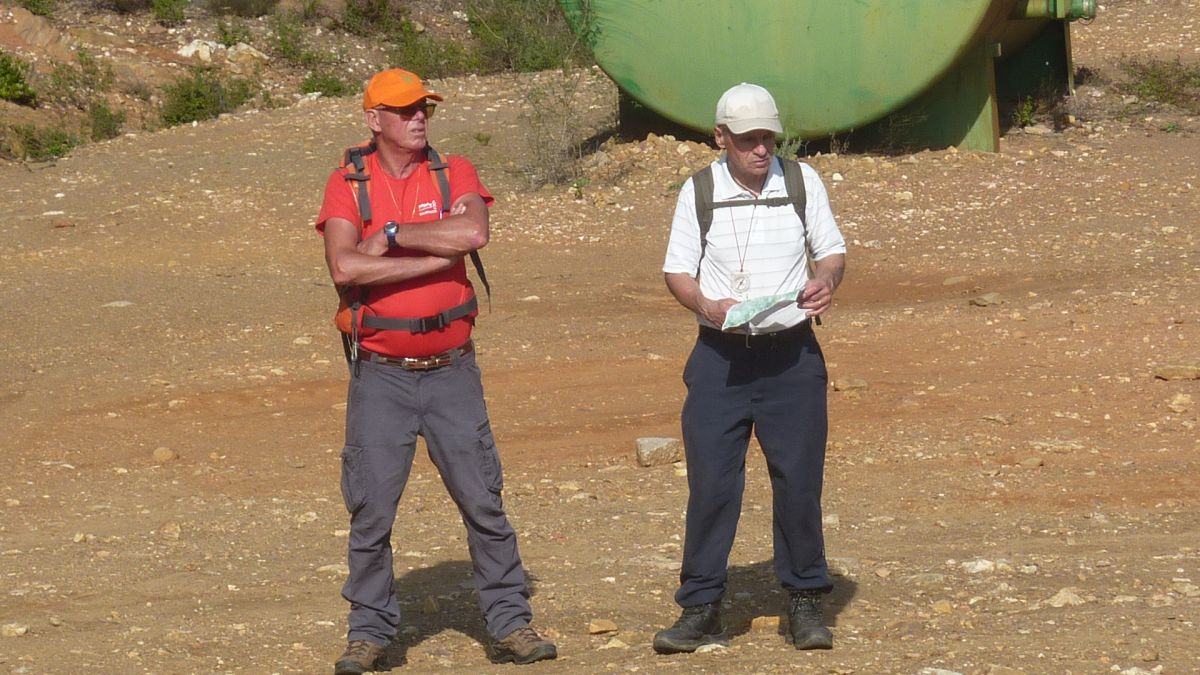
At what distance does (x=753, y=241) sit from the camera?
4.20 meters

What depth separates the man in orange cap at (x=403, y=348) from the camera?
4.23 meters

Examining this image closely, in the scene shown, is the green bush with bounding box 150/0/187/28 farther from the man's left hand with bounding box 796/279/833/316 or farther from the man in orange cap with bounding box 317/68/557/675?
the man's left hand with bounding box 796/279/833/316

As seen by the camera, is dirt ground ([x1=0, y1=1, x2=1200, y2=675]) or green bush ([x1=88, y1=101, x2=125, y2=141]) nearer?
dirt ground ([x1=0, y1=1, x2=1200, y2=675])

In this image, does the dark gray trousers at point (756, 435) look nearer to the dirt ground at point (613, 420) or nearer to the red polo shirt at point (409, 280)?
the dirt ground at point (613, 420)

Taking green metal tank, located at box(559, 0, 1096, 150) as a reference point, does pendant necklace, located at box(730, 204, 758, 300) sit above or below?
above

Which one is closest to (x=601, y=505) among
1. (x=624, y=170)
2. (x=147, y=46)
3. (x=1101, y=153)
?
(x=624, y=170)

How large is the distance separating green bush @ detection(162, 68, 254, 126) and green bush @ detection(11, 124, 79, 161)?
1.11 metres

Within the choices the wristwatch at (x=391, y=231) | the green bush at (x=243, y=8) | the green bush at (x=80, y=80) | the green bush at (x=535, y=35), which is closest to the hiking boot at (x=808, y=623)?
the wristwatch at (x=391, y=231)

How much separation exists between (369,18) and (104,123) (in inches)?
193

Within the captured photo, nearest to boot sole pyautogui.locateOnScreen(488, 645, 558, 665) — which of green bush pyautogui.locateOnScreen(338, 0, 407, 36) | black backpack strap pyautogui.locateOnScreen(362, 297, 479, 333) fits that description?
black backpack strap pyautogui.locateOnScreen(362, 297, 479, 333)

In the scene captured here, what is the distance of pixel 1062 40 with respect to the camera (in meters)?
12.4

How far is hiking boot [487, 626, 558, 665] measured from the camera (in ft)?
14.4

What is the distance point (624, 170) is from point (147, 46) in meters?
7.81

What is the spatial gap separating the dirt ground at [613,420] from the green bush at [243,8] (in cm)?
638
